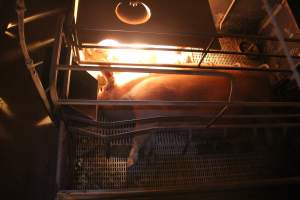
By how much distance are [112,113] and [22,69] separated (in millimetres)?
630

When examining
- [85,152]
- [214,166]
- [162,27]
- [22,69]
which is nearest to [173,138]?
[214,166]

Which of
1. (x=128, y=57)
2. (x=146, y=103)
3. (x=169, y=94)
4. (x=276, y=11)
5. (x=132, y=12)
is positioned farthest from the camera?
(x=276, y=11)

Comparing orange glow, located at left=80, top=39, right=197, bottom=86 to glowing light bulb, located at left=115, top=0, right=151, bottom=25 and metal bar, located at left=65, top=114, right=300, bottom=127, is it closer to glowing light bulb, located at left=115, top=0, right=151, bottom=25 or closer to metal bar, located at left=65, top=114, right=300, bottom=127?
metal bar, located at left=65, top=114, right=300, bottom=127

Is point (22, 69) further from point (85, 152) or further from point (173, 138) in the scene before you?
point (173, 138)

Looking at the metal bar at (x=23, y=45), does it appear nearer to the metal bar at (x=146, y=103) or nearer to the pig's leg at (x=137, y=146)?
the metal bar at (x=146, y=103)

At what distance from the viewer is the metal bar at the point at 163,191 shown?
A: 131cm

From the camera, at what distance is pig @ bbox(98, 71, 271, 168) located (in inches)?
65.2

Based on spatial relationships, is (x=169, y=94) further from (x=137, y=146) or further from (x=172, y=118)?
(x=137, y=146)

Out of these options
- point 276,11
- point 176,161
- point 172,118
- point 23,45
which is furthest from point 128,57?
point 276,11

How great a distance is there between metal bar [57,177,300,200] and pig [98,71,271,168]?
28cm

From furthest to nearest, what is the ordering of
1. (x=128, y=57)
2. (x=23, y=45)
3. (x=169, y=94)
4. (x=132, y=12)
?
(x=128, y=57) < (x=169, y=94) < (x=132, y=12) < (x=23, y=45)

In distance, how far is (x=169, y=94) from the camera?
171 centimetres

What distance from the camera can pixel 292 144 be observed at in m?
1.90

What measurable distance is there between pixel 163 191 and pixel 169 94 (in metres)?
0.60
